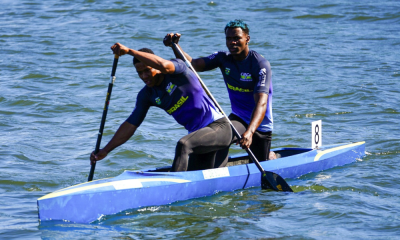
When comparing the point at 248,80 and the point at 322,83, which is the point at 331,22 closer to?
the point at 322,83

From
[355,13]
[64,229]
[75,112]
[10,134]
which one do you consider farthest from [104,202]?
[355,13]

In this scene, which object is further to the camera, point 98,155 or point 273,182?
point 273,182

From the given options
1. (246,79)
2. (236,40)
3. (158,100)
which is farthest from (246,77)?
(158,100)

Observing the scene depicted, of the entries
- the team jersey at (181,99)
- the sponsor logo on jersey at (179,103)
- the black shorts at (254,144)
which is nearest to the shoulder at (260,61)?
the black shorts at (254,144)

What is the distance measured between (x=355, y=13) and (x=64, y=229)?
562 inches

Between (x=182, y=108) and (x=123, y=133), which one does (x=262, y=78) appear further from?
(x=123, y=133)

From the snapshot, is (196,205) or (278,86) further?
(278,86)

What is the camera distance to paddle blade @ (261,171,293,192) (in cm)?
607

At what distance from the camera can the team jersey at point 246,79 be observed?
6.06 metres

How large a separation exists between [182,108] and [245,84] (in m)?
1.01

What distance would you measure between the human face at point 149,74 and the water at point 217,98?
127 centimetres

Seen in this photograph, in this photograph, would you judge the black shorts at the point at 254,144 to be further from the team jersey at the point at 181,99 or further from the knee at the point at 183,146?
the knee at the point at 183,146

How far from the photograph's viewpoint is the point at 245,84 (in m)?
6.20

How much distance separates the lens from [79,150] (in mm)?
7977
